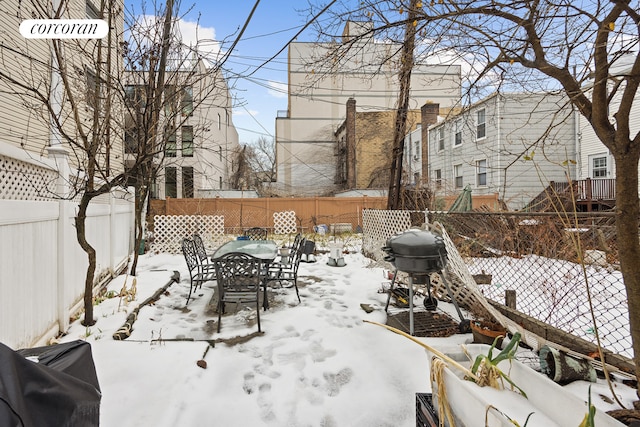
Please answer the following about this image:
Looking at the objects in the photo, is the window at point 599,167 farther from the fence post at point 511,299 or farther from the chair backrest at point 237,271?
the chair backrest at point 237,271

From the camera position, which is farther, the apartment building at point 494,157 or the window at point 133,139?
the apartment building at point 494,157

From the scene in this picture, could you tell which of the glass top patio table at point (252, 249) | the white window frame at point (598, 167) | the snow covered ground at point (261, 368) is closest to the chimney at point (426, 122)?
the white window frame at point (598, 167)

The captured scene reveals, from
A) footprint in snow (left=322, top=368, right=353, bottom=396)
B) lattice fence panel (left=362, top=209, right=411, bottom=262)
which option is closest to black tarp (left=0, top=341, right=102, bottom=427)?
footprint in snow (left=322, top=368, right=353, bottom=396)

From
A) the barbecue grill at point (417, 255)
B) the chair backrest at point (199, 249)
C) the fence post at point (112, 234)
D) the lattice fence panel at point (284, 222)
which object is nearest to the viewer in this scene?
the barbecue grill at point (417, 255)

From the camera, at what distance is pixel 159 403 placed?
242 cm

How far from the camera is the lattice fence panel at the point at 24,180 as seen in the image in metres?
2.71

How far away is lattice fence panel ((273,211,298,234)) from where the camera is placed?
48.1ft

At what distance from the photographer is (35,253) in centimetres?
310

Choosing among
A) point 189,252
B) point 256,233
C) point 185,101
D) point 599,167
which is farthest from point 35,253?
point 599,167

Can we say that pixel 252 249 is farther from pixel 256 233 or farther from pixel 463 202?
pixel 463 202

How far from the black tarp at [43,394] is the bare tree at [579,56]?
8.12 feet

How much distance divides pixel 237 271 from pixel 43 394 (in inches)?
123

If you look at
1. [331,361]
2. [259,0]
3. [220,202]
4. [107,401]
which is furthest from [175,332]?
[220,202]

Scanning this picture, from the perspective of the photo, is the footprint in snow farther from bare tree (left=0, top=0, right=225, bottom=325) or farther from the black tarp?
bare tree (left=0, top=0, right=225, bottom=325)
